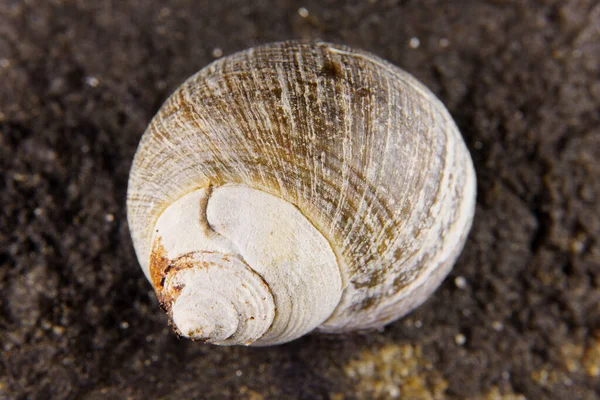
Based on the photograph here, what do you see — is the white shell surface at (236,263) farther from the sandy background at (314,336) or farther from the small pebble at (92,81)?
the small pebble at (92,81)

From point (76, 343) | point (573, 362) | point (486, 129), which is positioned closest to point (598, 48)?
point (486, 129)

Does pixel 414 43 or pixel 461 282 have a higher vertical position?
pixel 414 43

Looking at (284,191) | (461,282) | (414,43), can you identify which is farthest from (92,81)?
(461,282)

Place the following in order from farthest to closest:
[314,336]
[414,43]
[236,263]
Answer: [414,43], [314,336], [236,263]

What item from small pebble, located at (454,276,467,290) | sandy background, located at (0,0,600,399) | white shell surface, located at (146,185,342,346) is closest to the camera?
white shell surface, located at (146,185,342,346)

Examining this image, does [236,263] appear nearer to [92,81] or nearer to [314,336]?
[314,336]

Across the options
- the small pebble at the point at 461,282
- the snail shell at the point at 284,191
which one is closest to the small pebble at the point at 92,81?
the snail shell at the point at 284,191

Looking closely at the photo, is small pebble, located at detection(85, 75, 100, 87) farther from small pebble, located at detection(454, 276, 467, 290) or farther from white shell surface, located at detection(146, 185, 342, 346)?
small pebble, located at detection(454, 276, 467, 290)

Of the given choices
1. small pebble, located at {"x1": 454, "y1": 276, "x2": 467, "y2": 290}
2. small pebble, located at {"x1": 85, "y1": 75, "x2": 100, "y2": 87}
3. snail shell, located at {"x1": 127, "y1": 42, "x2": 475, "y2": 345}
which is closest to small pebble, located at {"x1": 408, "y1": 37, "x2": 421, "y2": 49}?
snail shell, located at {"x1": 127, "y1": 42, "x2": 475, "y2": 345}
